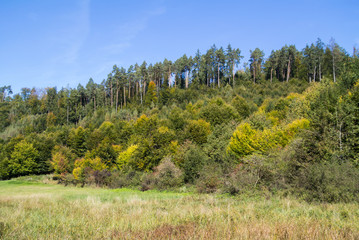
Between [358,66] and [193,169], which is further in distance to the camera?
[358,66]

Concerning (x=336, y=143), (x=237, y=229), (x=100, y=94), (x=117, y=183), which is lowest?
(x=117, y=183)

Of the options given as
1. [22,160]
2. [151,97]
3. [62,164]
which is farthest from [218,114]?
[22,160]

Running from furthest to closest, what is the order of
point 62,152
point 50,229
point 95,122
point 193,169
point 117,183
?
1. point 95,122
2. point 62,152
3. point 117,183
4. point 193,169
5. point 50,229

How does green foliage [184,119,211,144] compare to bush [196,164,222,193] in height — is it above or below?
above

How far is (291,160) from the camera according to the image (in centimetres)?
2014

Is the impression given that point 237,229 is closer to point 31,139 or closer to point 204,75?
point 31,139

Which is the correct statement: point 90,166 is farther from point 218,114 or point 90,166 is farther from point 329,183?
point 329,183

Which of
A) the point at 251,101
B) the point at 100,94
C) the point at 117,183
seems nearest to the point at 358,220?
the point at 117,183

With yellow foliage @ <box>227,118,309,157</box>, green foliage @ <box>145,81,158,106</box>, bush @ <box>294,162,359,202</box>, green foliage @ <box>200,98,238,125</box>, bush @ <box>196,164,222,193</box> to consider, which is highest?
green foliage @ <box>145,81,158,106</box>

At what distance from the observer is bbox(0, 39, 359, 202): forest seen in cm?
1966

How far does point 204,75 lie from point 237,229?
310ft

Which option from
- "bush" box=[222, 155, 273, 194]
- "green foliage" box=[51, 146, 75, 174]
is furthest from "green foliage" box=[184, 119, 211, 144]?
"green foliage" box=[51, 146, 75, 174]

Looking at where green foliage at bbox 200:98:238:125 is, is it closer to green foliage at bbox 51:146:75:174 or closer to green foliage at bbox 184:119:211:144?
green foliage at bbox 184:119:211:144

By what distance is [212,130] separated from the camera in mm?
51031
